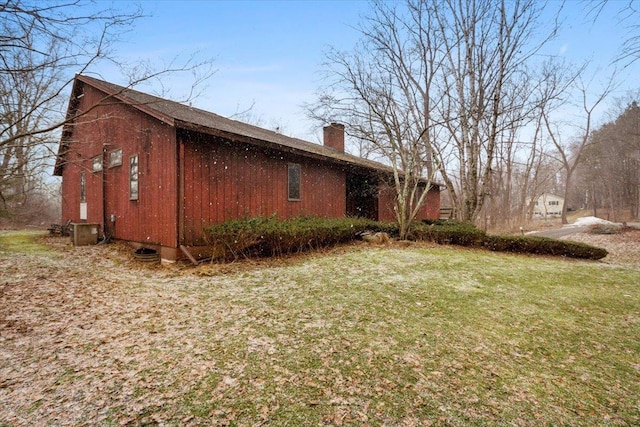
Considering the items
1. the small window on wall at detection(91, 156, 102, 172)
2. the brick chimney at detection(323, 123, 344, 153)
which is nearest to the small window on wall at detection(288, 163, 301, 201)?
the small window on wall at detection(91, 156, 102, 172)

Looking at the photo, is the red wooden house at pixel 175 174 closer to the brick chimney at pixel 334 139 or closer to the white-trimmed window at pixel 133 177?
the white-trimmed window at pixel 133 177

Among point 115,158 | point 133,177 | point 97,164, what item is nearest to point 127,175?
point 133,177

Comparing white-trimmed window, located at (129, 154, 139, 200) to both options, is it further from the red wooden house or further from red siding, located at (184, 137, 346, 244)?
red siding, located at (184, 137, 346, 244)

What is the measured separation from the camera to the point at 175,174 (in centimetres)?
734

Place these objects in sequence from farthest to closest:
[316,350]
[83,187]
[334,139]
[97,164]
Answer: [334,139]
[83,187]
[97,164]
[316,350]

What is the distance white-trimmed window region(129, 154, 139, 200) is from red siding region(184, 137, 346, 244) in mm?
2564

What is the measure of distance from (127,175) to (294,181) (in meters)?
5.17

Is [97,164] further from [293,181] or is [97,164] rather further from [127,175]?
[293,181]

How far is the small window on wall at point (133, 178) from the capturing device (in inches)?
352

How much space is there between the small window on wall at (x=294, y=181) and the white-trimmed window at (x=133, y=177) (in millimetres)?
4590

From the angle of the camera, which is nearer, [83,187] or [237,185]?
[237,185]

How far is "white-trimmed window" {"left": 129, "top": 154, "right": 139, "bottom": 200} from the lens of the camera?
29.3 feet

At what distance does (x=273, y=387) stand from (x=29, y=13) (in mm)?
5230

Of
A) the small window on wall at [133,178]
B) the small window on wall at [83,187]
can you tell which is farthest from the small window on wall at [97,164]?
the small window on wall at [133,178]
